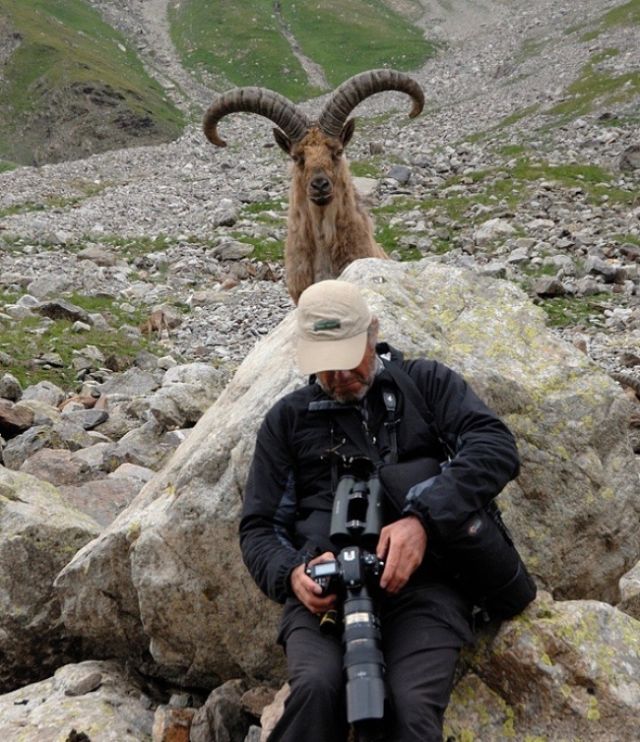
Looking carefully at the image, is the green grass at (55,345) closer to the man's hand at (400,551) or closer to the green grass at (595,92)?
the man's hand at (400,551)

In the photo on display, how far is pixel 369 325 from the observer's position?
5852mm

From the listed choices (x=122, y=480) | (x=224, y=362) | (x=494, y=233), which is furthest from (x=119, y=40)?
(x=122, y=480)

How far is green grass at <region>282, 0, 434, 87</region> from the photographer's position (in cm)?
9131

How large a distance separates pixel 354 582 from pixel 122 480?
5731 millimetres

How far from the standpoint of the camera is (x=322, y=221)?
42.9 ft

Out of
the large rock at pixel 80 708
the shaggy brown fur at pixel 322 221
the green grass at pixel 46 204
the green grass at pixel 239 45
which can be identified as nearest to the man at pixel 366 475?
the large rock at pixel 80 708

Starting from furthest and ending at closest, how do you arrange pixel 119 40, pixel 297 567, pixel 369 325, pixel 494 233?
pixel 119 40, pixel 494 233, pixel 369 325, pixel 297 567

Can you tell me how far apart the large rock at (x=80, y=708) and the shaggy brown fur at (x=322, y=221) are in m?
7.20

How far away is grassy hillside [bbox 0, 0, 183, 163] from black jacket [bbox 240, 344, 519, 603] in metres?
62.6

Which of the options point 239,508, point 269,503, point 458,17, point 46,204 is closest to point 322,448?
point 269,503

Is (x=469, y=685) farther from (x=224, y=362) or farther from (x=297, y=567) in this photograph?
(x=224, y=362)

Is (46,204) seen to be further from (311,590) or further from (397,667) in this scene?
(397,667)

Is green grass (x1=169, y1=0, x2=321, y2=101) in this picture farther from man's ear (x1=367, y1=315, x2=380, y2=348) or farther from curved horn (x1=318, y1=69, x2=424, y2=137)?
man's ear (x1=367, y1=315, x2=380, y2=348)

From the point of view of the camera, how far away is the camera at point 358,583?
462 cm
